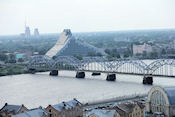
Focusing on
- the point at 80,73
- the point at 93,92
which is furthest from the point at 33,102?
the point at 80,73

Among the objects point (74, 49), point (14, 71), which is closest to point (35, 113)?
point (14, 71)

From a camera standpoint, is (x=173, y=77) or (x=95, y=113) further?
(x=173, y=77)

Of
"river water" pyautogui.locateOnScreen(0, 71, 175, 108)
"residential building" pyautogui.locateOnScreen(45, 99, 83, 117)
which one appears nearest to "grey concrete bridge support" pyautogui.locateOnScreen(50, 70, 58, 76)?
"river water" pyautogui.locateOnScreen(0, 71, 175, 108)

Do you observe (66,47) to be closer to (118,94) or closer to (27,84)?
(27,84)

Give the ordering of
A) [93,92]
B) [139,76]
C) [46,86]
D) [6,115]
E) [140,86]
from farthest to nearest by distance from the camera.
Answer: [139,76], [46,86], [140,86], [93,92], [6,115]

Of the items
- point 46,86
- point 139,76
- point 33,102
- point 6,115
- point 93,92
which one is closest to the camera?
point 6,115

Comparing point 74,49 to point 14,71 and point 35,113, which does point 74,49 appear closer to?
point 14,71
